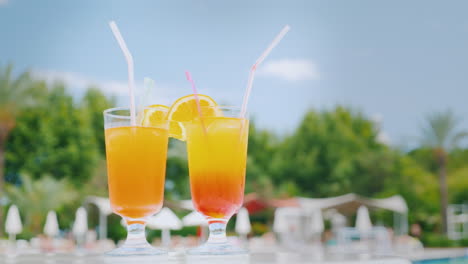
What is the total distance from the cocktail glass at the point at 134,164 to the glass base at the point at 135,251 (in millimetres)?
142

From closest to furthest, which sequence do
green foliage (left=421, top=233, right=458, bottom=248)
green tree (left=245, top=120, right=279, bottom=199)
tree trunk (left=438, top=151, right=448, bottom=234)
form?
green foliage (left=421, top=233, right=458, bottom=248) → tree trunk (left=438, top=151, right=448, bottom=234) → green tree (left=245, top=120, right=279, bottom=199)

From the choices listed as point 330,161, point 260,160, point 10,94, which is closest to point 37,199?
point 10,94

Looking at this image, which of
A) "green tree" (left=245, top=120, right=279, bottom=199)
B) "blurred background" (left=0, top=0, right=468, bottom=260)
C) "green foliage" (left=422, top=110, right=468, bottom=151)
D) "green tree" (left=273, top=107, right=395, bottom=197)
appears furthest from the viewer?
"green tree" (left=273, top=107, right=395, bottom=197)

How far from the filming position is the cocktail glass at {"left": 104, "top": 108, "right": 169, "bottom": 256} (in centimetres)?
148

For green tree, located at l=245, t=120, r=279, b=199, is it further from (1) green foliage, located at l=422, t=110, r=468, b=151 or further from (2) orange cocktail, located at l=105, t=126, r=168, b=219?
(2) orange cocktail, located at l=105, t=126, r=168, b=219

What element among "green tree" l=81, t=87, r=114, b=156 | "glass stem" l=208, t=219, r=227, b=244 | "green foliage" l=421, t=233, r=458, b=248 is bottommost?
"green foliage" l=421, t=233, r=458, b=248

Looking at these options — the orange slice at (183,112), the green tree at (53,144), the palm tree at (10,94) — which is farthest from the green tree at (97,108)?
the orange slice at (183,112)

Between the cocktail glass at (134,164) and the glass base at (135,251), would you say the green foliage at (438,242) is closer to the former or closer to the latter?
→ the cocktail glass at (134,164)

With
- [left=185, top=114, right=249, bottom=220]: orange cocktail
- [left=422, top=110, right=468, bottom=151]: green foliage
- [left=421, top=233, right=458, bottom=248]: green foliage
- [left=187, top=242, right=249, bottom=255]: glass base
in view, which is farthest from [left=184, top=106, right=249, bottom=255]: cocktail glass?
[left=422, top=110, right=468, bottom=151]: green foliage

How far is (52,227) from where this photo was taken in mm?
15555

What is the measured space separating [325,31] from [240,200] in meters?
46.9

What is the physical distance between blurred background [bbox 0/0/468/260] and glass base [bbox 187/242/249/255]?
789 inches

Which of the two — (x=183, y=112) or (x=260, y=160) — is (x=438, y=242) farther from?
(x=183, y=112)

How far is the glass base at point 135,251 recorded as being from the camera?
1280 mm
